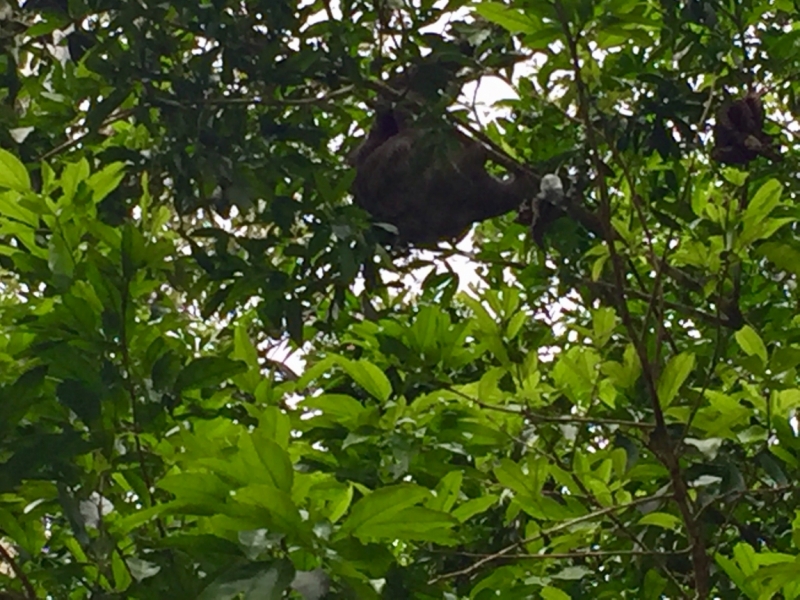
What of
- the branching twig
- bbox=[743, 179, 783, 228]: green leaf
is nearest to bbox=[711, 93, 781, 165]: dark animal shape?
bbox=[743, 179, 783, 228]: green leaf

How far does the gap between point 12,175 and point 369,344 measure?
649 mm

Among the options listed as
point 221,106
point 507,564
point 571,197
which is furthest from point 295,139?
point 507,564

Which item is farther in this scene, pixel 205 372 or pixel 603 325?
pixel 603 325

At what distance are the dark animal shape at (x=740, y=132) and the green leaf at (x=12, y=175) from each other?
1570 mm

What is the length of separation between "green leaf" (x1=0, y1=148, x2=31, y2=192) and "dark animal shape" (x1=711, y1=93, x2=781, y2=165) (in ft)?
5.15

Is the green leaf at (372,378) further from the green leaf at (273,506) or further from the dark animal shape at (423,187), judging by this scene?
the dark animal shape at (423,187)

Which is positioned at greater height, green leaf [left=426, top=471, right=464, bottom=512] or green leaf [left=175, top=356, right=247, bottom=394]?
green leaf [left=175, top=356, right=247, bottom=394]

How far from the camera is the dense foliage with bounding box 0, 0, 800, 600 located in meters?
1.20

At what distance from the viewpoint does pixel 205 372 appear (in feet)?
4.50

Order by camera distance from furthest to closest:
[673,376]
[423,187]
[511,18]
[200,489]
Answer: [423,187], [511,18], [673,376], [200,489]

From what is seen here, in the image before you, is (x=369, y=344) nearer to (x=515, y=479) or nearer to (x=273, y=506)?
(x=515, y=479)

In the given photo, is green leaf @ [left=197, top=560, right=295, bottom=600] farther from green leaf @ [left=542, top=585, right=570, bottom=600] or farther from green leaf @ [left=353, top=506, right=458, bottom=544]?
green leaf @ [left=542, top=585, right=570, bottom=600]

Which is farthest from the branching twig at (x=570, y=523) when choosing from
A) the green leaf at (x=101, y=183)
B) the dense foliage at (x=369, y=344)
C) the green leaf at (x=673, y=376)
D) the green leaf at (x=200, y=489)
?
the green leaf at (x=101, y=183)

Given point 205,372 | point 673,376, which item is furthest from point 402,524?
point 673,376
